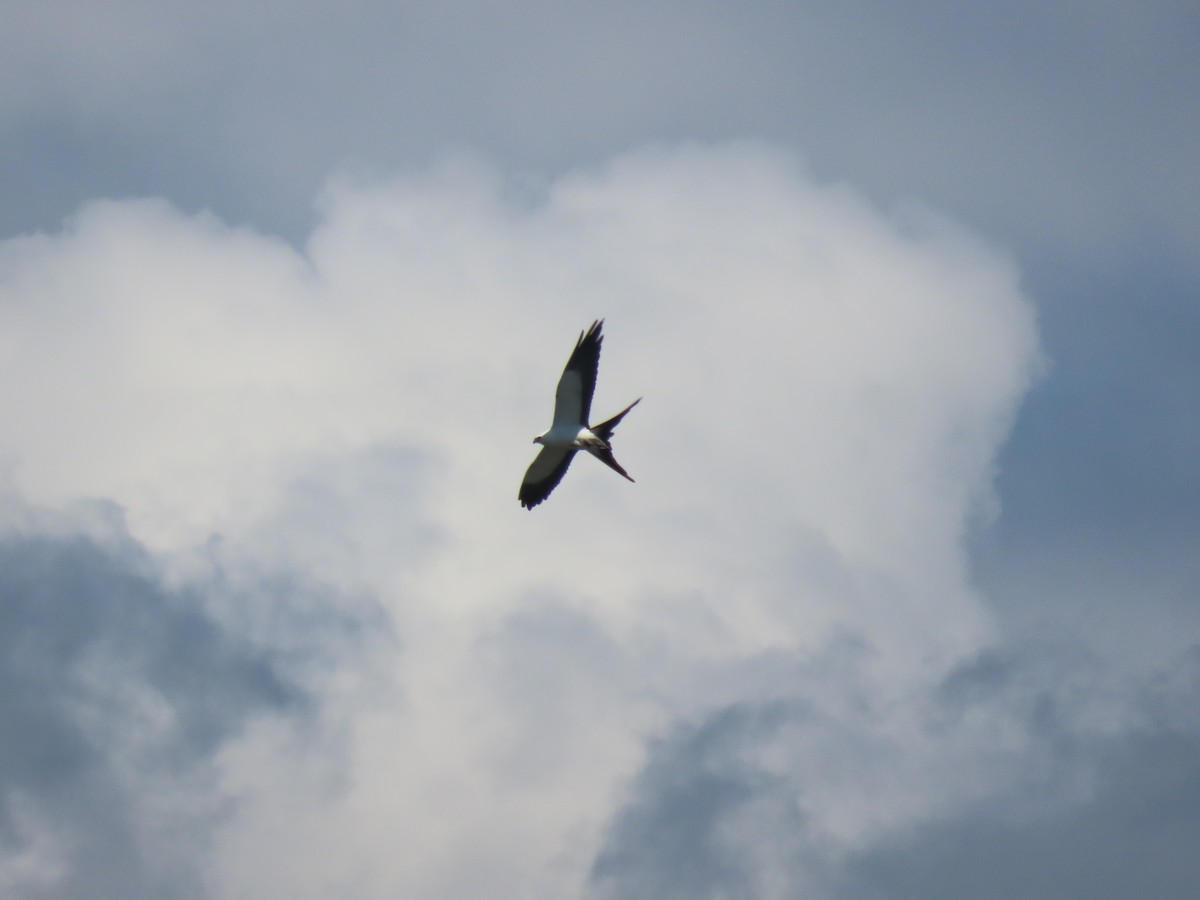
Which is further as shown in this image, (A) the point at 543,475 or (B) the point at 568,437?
(A) the point at 543,475

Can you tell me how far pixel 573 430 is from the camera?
3497 cm

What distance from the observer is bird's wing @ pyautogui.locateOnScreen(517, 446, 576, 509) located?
119 feet

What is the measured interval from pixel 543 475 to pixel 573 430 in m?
2.46

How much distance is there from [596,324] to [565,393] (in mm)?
2411

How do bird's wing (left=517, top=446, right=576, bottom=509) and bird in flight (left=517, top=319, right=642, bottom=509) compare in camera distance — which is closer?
bird in flight (left=517, top=319, right=642, bottom=509)

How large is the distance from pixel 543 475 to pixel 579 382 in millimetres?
4080

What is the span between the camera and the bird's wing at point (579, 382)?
33656mm

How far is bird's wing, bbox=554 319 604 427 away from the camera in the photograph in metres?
33.7

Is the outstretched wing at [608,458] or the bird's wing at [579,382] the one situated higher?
the bird's wing at [579,382]

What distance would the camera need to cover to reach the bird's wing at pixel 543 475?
3616 centimetres

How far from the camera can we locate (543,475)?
36.7m

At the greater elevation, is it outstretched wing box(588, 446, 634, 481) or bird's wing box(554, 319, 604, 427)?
bird's wing box(554, 319, 604, 427)

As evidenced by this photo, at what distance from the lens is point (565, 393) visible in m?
34.3

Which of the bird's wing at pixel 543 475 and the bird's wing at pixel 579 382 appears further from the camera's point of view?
the bird's wing at pixel 543 475
